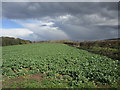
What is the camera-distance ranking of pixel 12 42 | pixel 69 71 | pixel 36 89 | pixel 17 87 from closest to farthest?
1. pixel 36 89
2. pixel 17 87
3. pixel 69 71
4. pixel 12 42

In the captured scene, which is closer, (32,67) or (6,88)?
(6,88)

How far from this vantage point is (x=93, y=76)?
980 cm

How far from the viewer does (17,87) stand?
27.6ft

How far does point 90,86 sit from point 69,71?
10.5 ft

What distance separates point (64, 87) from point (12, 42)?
67.6 meters

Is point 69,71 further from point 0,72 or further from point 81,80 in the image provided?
point 0,72

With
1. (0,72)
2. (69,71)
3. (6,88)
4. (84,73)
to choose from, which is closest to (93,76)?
(84,73)

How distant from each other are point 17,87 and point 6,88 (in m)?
0.69

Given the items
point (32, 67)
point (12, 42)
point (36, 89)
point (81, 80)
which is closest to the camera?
point (36, 89)

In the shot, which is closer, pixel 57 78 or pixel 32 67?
pixel 57 78

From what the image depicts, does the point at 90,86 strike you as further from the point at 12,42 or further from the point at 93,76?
the point at 12,42

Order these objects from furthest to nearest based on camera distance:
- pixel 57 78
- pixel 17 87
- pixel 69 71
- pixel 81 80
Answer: pixel 69 71, pixel 57 78, pixel 81 80, pixel 17 87

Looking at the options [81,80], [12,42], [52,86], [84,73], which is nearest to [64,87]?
[52,86]

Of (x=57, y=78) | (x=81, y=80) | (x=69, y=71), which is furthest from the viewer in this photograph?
(x=69, y=71)
